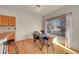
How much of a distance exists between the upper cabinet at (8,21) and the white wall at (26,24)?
0.08 metres

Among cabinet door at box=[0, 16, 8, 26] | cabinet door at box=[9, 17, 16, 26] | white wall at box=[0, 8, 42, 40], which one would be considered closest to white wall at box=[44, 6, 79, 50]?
white wall at box=[0, 8, 42, 40]

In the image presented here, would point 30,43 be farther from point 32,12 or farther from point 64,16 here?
point 64,16

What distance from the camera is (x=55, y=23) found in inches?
72.4

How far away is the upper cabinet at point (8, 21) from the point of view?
5.64 feet

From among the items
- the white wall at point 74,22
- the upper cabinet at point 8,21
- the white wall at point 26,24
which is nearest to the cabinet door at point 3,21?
the upper cabinet at point 8,21

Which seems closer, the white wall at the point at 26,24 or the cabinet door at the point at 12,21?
the cabinet door at the point at 12,21

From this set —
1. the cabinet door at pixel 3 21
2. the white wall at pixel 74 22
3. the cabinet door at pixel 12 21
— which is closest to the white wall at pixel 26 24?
the cabinet door at pixel 12 21

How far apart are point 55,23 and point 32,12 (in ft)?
1.62

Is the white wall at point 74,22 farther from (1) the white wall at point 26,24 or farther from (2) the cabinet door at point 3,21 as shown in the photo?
(2) the cabinet door at point 3,21

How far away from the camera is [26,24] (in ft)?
6.22

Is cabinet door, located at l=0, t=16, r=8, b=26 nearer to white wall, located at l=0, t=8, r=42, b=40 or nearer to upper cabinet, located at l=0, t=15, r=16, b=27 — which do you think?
upper cabinet, located at l=0, t=15, r=16, b=27

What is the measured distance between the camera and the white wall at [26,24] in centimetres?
182

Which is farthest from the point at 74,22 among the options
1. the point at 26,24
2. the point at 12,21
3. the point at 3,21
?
the point at 3,21
